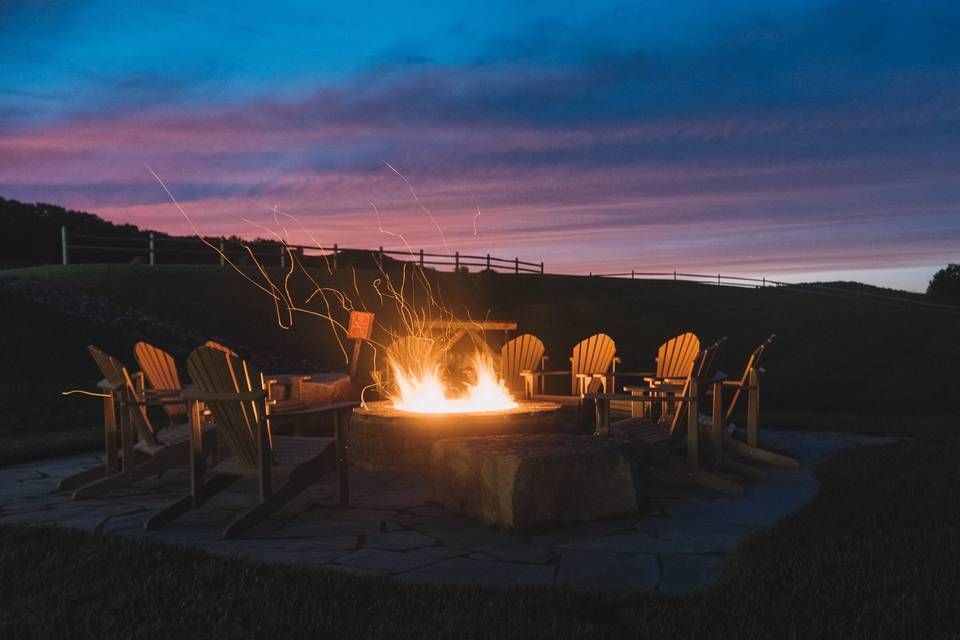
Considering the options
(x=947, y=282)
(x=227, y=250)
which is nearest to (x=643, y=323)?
(x=227, y=250)

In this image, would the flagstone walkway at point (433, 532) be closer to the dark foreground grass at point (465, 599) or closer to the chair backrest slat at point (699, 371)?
the dark foreground grass at point (465, 599)

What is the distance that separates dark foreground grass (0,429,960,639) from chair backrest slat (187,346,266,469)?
2.60 feet

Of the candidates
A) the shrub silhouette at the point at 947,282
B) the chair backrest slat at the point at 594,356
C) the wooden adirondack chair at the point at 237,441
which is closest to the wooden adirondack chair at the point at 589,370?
the chair backrest slat at the point at 594,356

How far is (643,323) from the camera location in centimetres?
Result: 1964

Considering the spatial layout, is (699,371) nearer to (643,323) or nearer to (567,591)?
(567,591)

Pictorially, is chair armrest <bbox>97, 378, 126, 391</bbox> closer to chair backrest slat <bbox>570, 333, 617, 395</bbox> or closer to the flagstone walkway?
the flagstone walkway

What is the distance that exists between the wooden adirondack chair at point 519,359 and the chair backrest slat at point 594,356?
41 cm

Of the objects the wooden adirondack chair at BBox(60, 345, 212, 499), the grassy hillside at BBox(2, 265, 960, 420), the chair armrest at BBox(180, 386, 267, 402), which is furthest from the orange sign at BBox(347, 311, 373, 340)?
the grassy hillside at BBox(2, 265, 960, 420)

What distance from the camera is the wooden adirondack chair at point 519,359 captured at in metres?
8.10

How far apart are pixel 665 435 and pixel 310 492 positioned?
2.41m

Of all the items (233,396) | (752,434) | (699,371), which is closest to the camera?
(233,396)

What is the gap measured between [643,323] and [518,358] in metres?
12.0

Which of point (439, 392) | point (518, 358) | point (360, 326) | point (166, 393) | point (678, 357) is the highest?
point (360, 326)

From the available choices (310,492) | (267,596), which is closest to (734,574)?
(267,596)
